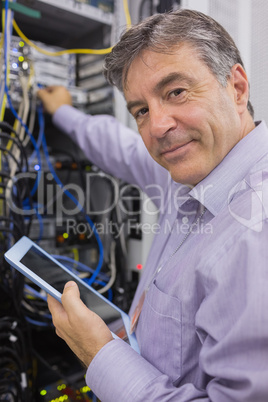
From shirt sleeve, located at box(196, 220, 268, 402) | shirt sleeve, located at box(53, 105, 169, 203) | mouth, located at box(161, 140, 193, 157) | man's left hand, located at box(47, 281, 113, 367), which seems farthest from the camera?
shirt sleeve, located at box(53, 105, 169, 203)

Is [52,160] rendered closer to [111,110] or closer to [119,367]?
[111,110]

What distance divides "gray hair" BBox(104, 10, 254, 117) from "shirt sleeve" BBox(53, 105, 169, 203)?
44 cm

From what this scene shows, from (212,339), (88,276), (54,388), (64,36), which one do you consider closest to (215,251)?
(212,339)

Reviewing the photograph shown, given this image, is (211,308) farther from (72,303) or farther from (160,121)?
(160,121)

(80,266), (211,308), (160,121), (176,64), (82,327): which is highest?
(176,64)

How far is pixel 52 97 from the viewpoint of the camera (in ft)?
4.15

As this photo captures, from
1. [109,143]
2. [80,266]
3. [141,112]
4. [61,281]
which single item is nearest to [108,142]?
[109,143]

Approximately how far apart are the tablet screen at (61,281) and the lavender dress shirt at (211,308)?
0.32 ft

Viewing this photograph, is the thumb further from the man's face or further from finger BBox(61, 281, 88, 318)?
the man's face

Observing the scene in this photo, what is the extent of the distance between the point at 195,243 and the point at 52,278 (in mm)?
359

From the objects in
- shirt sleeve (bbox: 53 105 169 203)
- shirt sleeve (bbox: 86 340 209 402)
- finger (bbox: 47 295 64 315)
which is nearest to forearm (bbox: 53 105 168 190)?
shirt sleeve (bbox: 53 105 169 203)

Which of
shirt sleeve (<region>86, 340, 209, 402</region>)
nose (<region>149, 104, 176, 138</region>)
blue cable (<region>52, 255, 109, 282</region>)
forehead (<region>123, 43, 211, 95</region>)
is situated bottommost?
blue cable (<region>52, 255, 109, 282</region>)

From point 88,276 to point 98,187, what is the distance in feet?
1.38

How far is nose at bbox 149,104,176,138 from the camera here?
29.4 inches
